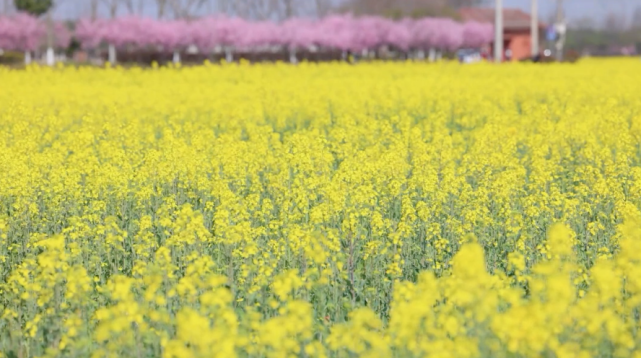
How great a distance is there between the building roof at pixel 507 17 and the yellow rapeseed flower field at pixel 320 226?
69.2 meters

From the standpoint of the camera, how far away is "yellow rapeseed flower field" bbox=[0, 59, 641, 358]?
15.1ft

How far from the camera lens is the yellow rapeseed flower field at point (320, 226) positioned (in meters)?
4.60

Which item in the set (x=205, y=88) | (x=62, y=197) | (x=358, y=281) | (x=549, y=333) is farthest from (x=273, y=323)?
(x=205, y=88)

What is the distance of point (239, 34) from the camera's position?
56188 millimetres

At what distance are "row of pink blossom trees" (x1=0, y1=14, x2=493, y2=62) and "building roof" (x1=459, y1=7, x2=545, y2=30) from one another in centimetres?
2327

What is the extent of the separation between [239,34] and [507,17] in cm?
4573

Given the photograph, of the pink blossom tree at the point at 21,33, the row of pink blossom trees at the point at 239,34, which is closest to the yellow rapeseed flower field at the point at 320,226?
the row of pink blossom trees at the point at 239,34

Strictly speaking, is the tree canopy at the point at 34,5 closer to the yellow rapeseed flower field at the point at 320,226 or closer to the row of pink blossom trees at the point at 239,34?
the row of pink blossom trees at the point at 239,34

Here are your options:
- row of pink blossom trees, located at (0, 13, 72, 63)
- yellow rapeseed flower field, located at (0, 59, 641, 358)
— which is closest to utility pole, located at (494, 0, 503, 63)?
yellow rapeseed flower field, located at (0, 59, 641, 358)

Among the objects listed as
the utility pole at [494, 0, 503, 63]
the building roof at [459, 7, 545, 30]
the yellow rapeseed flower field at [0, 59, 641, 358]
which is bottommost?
the yellow rapeseed flower field at [0, 59, 641, 358]

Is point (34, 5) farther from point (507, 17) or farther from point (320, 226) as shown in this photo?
point (320, 226)

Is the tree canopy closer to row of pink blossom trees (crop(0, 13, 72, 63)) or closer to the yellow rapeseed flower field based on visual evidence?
row of pink blossom trees (crop(0, 13, 72, 63))

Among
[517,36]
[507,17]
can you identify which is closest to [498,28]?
[517,36]

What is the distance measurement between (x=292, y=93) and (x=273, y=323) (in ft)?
45.3
